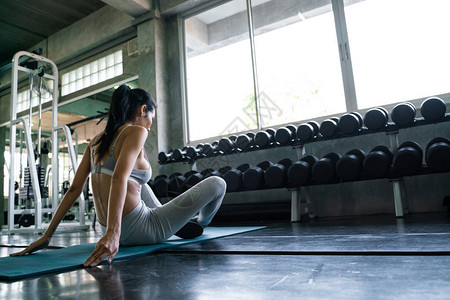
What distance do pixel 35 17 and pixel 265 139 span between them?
14.8 feet

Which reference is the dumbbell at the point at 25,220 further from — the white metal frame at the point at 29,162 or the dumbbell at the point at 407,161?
the dumbbell at the point at 407,161

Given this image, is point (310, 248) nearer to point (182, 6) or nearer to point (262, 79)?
point (262, 79)

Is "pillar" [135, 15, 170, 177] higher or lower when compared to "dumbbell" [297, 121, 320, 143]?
higher

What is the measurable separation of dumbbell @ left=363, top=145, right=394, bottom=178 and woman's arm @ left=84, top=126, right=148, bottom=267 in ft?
5.99

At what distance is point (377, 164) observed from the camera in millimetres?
2518

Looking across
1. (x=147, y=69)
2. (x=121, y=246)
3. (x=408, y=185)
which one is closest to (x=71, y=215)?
(x=147, y=69)

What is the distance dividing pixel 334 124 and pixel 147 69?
2768 millimetres

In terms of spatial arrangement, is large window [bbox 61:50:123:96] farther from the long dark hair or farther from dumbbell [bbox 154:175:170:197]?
the long dark hair

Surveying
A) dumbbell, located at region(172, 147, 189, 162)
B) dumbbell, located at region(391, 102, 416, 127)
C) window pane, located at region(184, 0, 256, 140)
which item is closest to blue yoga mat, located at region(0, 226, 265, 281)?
dumbbell, located at region(391, 102, 416, 127)

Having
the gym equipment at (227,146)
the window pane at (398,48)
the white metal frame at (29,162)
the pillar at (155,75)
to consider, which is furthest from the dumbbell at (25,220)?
the window pane at (398,48)

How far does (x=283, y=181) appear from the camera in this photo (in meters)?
2.92

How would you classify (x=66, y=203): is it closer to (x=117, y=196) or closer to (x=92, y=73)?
(x=117, y=196)

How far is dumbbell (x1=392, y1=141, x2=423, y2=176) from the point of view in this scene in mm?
2430

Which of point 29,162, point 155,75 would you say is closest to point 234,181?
point 29,162
